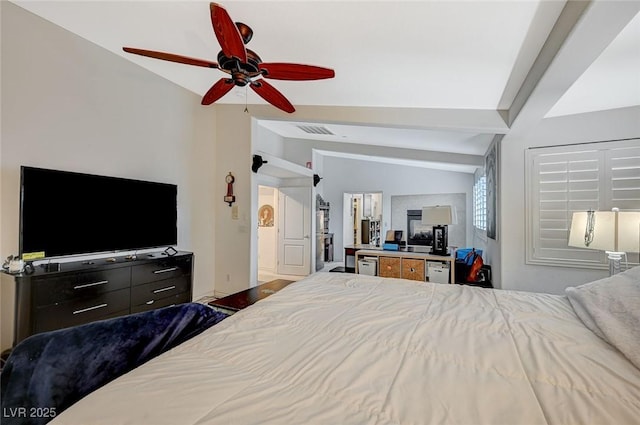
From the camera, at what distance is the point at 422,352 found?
1056 millimetres

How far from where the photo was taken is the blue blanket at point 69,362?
0.89m

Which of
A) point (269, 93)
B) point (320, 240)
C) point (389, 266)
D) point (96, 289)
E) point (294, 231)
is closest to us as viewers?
point (269, 93)

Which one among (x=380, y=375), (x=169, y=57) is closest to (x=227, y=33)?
(x=169, y=57)

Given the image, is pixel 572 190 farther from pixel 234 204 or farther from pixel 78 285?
pixel 78 285

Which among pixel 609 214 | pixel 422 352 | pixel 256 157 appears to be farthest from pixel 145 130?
pixel 609 214

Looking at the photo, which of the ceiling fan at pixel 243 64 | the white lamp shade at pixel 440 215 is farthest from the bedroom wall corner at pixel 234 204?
the white lamp shade at pixel 440 215

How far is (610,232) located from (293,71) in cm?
263

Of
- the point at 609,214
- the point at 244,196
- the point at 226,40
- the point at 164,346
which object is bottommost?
the point at 164,346

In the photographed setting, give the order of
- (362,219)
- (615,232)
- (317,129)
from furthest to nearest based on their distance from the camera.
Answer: (362,219) < (317,129) < (615,232)

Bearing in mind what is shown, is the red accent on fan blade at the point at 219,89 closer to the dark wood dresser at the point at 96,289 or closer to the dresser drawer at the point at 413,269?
the dark wood dresser at the point at 96,289

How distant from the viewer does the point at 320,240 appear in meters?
6.77

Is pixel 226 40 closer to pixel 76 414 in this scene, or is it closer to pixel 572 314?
pixel 76 414

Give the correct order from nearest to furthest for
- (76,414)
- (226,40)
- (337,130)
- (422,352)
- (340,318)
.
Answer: (76,414) < (422,352) < (340,318) < (226,40) < (337,130)

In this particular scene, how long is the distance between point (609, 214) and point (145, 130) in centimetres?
472
